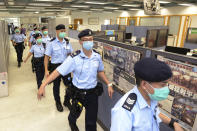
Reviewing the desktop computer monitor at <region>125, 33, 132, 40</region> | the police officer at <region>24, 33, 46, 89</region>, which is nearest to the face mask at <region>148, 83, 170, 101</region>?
the police officer at <region>24, 33, 46, 89</region>

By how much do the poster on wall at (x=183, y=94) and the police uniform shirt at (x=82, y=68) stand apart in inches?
34.9

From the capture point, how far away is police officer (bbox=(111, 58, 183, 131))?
82 cm

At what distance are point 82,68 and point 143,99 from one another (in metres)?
1.04

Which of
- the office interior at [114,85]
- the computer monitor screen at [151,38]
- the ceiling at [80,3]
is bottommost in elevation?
the office interior at [114,85]

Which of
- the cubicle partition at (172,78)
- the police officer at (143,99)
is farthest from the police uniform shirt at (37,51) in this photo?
the police officer at (143,99)

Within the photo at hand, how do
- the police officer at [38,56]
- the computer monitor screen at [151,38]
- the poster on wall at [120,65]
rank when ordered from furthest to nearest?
the computer monitor screen at [151,38] < the police officer at [38,56] < the poster on wall at [120,65]

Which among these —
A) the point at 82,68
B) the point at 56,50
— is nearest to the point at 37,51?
the point at 56,50

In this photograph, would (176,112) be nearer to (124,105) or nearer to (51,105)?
(124,105)

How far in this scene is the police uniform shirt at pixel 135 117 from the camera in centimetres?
83

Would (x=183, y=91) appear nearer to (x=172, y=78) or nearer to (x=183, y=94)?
(x=183, y=94)

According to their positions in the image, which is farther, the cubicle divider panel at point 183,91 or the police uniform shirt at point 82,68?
the police uniform shirt at point 82,68

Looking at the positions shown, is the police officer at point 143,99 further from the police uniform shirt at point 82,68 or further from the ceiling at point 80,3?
the ceiling at point 80,3

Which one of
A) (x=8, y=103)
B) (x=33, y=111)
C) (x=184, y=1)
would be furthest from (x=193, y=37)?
(x=8, y=103)

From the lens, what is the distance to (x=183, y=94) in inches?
44.6
